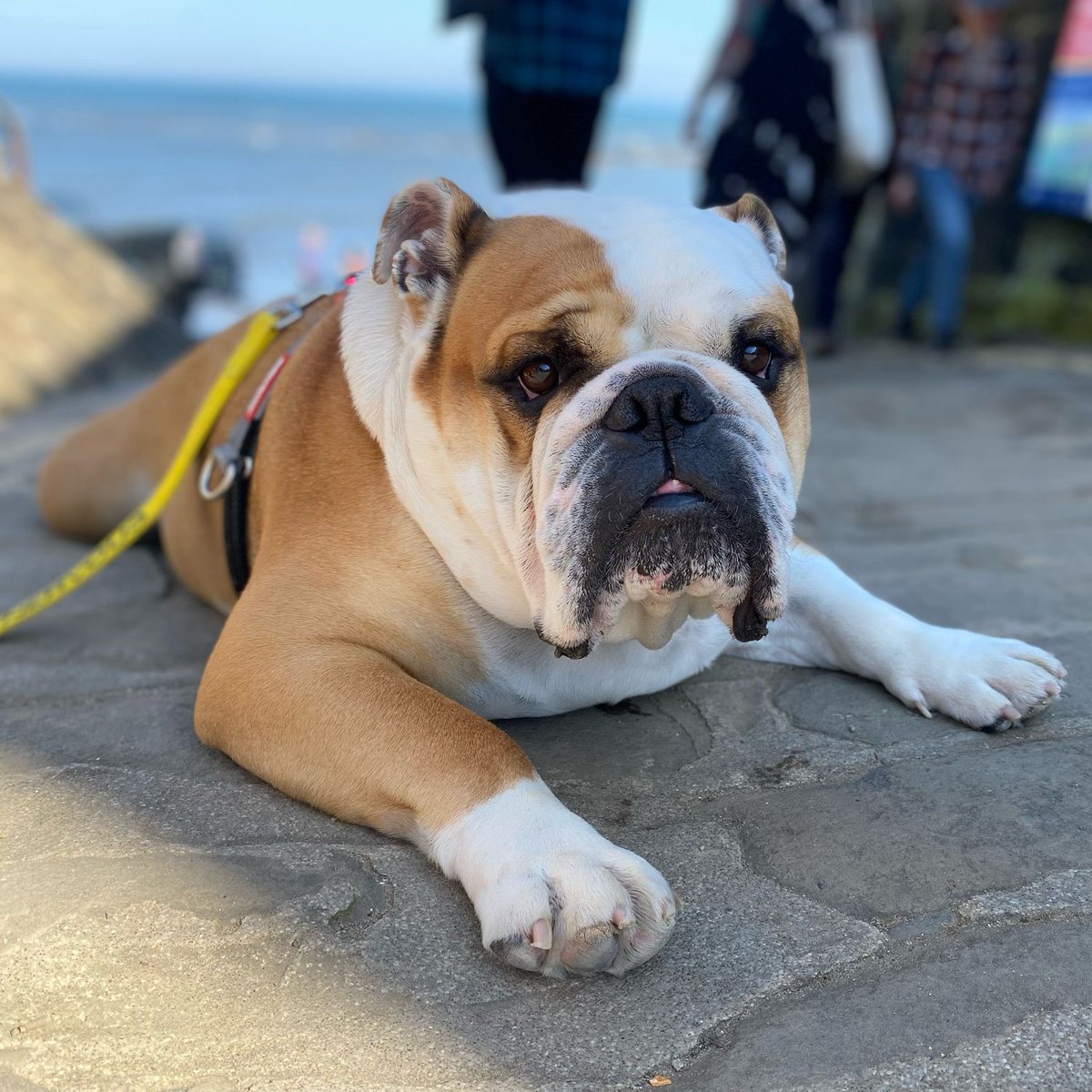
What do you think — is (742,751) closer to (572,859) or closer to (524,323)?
(572,859)

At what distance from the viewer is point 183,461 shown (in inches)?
121

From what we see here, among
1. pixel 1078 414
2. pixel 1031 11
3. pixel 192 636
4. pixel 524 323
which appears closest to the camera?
pixel 524 323

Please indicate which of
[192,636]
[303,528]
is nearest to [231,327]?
[192,636]

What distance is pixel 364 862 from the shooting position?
200cm

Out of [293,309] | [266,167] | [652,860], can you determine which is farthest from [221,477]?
[266,167]

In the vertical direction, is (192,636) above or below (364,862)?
below

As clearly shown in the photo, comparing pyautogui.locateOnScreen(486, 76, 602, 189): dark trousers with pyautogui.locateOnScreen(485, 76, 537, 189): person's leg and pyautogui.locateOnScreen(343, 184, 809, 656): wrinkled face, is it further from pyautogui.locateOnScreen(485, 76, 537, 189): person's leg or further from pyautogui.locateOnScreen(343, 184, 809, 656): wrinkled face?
pyautogui.locateOnScreen(343, 184, 809, 656): wrinkled face

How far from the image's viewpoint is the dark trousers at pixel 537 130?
4973 millimetres

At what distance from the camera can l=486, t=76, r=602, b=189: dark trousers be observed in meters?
4.97

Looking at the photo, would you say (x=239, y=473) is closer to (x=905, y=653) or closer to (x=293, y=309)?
(x=293, y=309)

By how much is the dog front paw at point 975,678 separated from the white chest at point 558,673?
461mm

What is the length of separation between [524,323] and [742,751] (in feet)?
3.10

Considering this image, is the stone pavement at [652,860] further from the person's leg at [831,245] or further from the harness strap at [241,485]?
the person's leg at [831,245]

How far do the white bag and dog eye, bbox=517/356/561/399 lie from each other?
195 inches
